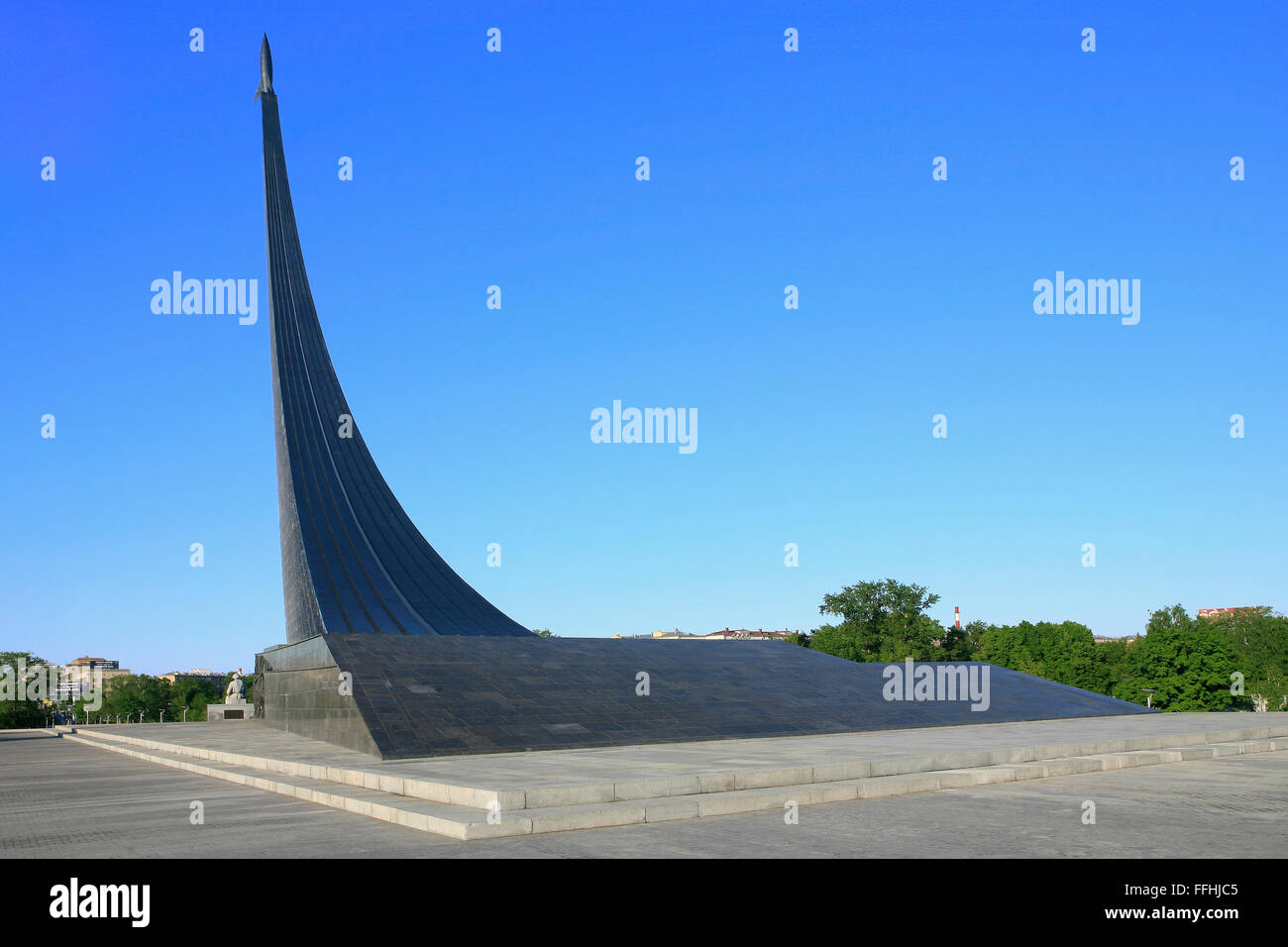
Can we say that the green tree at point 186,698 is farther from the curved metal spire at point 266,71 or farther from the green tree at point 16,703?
the curved metal spire at point 266,71

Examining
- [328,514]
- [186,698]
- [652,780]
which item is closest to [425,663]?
[652,780]

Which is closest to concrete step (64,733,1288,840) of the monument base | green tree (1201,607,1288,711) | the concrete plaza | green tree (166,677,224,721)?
the concrete plaza

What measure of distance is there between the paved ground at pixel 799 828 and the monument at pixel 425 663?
354 cm

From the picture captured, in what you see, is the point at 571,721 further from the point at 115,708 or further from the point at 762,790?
the point at 115,708

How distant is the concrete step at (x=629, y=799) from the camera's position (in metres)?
7.36

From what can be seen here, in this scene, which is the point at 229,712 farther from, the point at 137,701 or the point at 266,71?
the point at 137,701

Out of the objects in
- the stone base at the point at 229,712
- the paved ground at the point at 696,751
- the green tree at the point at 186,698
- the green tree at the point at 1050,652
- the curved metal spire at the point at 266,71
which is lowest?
the green tree at the point at 186,698

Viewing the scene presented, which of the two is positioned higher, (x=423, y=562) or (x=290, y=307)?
(x=290, y=307)

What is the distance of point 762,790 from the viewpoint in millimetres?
8914

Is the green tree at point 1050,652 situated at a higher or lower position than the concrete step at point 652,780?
lower

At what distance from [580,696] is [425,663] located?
2.57 metres

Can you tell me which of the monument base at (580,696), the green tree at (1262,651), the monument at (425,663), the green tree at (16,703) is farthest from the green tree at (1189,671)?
the green tree at (16,703)
